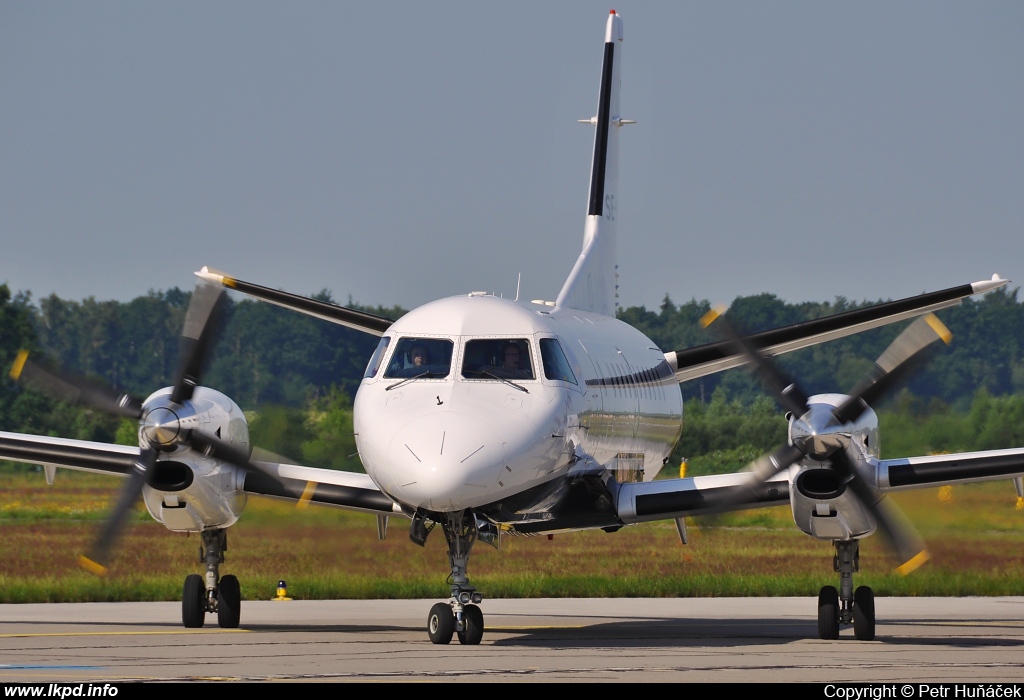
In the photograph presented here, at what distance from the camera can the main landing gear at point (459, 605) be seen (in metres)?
13.5

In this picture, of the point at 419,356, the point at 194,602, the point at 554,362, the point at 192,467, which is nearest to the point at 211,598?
the point at 194,602

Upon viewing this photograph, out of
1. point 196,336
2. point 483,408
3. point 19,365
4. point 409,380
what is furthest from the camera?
point 19,365

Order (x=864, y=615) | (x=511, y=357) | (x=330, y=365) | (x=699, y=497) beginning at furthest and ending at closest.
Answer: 1. (x=330, y=365)
2. (x=864, y=615)
3. (x=699, y=497)
4. (x=511, y=357)

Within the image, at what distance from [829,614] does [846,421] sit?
265 cm

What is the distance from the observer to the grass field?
23.2 metres

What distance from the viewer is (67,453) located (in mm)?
16328

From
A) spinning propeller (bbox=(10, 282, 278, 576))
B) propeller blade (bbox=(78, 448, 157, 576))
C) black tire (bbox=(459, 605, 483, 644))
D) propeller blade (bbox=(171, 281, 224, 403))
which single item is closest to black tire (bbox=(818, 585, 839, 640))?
black tire (bbox=(459, 605, 483, 644))

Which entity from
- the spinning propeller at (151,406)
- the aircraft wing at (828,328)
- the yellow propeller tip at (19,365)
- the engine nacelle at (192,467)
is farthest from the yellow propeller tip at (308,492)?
the aircraft wing at (828,328)

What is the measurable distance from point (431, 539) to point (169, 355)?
50569 mm

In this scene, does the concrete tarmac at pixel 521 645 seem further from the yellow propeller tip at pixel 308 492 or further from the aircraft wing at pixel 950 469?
the aircraft wing at pixel 950 469

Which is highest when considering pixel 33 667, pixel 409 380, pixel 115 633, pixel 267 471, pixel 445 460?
pixel 409 380

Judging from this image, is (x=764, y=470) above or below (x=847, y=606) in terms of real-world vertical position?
above

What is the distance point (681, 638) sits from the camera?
51.7ft

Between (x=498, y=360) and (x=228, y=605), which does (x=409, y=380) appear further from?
(x=228, y=605)
